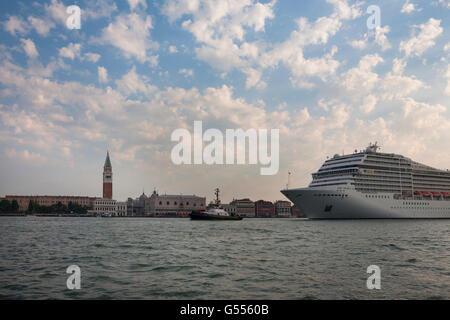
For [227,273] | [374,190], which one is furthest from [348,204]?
[227,273]

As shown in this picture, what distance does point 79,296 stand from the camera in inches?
532

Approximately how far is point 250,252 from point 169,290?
1267 centimetres

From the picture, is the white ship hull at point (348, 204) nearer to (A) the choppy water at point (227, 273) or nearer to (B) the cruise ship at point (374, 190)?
(B) the cruise ship at point (374, 190)

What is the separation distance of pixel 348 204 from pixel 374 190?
31.7 feet

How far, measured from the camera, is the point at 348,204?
75312mm

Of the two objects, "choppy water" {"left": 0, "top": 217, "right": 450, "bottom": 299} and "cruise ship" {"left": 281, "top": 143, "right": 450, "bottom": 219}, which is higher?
"cruise ship" {"left": 281, "top": 143, "right": 450, "bottom": 219}

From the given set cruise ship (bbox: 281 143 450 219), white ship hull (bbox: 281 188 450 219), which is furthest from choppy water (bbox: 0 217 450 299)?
cruise ship (bbox: 281 143 450 219)

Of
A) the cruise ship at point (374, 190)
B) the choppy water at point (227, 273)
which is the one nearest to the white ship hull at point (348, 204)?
the cruise ship at point (374, 190)

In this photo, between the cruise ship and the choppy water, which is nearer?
the choppy water

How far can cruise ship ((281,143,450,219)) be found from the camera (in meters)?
76.1

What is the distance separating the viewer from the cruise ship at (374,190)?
76062mm

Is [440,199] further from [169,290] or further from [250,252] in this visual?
[169,290]

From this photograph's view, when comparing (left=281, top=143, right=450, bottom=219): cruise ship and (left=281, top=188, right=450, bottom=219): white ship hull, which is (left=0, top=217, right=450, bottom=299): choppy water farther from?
(left=281, top=143, right=450, bottom=219): cruise ship
